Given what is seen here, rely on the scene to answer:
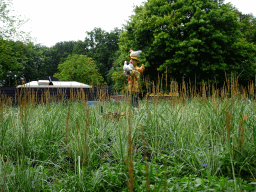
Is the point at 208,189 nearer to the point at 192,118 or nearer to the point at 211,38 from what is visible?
the point at 192,118

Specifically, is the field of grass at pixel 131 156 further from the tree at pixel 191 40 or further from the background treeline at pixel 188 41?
the tree at pixel 191 40

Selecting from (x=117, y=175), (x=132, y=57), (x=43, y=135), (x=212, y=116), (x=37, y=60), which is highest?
(x=37, y=60)

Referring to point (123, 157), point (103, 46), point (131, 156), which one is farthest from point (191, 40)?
point (103, 46)

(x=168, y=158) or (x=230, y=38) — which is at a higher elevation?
(x=230, y=38)

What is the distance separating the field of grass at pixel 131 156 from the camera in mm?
2146

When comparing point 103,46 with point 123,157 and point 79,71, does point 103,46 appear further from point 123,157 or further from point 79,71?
point 123,157

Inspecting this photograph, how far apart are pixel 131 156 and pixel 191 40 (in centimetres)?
1499

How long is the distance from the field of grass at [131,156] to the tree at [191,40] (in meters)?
12.5

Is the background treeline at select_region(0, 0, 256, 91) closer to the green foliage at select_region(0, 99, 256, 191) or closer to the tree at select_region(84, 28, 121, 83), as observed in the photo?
the green foliage at select_region(0, 99, 256, 191)

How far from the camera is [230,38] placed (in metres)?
17.3

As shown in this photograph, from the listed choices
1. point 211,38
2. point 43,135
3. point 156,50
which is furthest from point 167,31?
point 43,135

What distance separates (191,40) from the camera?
49.6 ft

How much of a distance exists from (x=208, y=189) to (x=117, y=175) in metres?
1.00

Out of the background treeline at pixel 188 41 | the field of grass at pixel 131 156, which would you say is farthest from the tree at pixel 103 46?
the field of grass at pixel 131 156
